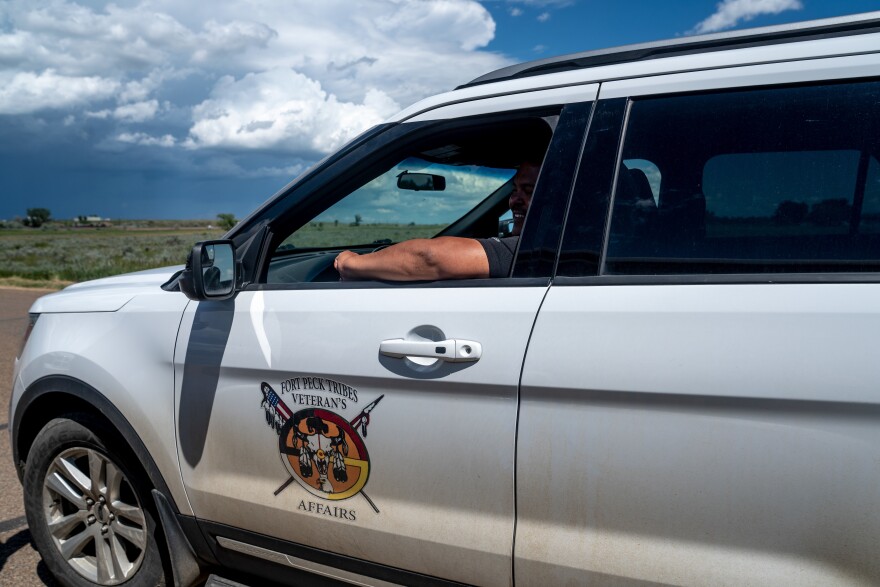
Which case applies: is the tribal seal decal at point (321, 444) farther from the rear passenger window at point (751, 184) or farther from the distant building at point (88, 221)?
the distant building at point (88, 221)

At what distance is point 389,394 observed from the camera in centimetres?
219

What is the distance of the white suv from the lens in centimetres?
173

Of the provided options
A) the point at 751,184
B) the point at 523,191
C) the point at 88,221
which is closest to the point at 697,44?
the point at 751,184

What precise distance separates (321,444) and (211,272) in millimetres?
717

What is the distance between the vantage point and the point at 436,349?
2107 mm

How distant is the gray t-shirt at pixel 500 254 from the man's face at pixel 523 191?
13.1 inches

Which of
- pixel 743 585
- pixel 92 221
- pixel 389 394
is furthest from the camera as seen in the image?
pixel 92 221

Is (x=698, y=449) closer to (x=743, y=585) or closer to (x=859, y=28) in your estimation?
(x=743, y=585)

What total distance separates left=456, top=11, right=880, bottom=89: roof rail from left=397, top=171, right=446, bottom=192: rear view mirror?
416 mm

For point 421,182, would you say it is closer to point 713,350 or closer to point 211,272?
point 211,272

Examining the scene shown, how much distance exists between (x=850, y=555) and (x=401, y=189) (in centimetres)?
185

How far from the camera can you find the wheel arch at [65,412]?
2.79 meters

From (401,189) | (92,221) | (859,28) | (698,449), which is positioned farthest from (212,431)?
(92,221)

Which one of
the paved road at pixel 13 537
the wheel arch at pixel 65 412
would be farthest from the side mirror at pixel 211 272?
the paved road at pixel 13 537
